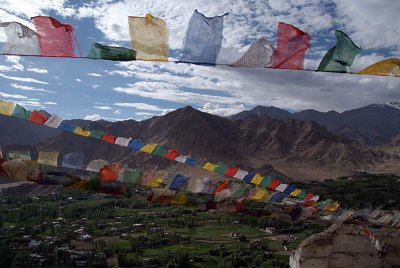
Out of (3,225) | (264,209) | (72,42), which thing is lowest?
(3,225)

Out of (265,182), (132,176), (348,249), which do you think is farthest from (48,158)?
(348,249)

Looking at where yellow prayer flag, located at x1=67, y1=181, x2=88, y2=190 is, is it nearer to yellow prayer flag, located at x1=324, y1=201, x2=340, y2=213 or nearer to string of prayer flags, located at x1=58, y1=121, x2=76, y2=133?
string of prayer flags, located at x1=58, y1=121, x2=76, y2=133

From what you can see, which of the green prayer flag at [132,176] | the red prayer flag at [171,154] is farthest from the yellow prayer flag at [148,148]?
the green prayer flag at [132,176]

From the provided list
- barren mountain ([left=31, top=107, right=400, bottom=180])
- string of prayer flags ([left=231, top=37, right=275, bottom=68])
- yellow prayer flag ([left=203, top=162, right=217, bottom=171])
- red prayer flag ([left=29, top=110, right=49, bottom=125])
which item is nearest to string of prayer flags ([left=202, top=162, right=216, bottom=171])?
yellow prayer flag ([left=203, top=162, right=217, bottom=171])

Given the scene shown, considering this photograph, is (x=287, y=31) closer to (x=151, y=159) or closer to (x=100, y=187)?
(x=100, y=187)

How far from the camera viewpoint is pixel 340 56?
6137 millimetres

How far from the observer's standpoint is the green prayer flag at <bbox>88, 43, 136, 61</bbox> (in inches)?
236

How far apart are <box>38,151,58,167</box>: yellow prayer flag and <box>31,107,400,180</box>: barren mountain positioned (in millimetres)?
84461

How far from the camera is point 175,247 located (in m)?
43.8

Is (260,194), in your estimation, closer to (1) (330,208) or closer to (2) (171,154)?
(1) (330,208)

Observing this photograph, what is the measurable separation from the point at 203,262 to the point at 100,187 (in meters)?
33.5

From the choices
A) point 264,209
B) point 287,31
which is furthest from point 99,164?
point 287,31

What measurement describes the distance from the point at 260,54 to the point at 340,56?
3.83ft

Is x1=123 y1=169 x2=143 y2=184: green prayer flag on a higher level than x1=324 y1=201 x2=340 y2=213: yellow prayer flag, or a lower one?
higher
